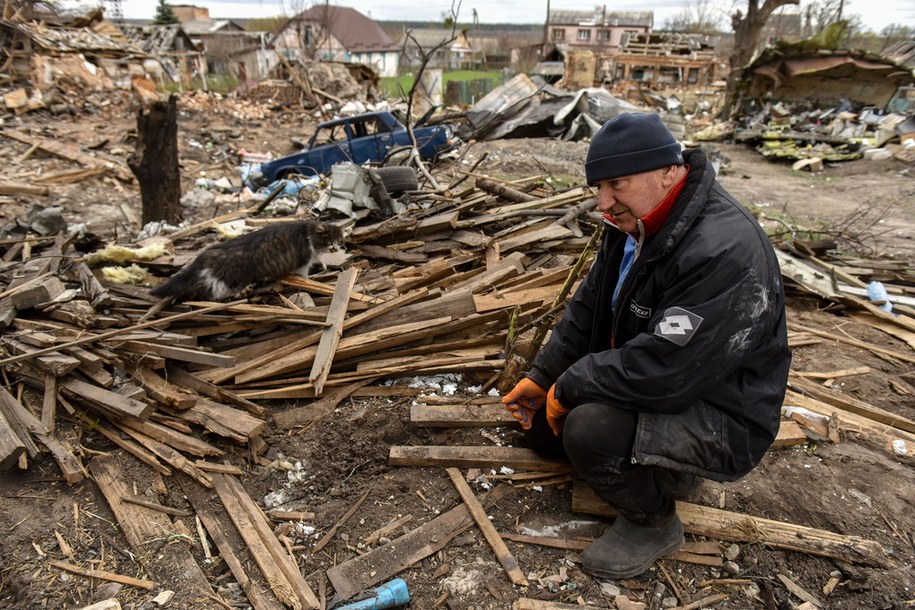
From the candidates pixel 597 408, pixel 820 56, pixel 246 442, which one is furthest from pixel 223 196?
pixel 820 56

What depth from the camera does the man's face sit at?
Answer: 230 cm

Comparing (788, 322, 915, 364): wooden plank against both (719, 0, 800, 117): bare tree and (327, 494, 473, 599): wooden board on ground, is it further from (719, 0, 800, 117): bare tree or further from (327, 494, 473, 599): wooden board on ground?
(719, 0, 800, 117): bare tree

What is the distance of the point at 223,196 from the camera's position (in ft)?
36.7

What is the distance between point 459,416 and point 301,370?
1281 mm

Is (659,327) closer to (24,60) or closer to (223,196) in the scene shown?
(223,196)

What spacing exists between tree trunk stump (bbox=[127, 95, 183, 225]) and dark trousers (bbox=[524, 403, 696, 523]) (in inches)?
292

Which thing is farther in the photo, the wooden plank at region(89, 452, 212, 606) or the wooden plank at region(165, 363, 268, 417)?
the wooden plank at region(165, 363, 268, 417)

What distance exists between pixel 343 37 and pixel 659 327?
5672 cm

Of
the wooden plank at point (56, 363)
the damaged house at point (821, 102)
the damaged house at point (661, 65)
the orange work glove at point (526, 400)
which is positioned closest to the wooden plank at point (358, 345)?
the wooden plank at point (56, 363)

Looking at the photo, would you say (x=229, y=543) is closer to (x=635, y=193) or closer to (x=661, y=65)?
(x=635, y=193)

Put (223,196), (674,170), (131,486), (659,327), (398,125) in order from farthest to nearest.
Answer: (398,125)
(223,196)
(131,486)
(674,170)
(659,327)

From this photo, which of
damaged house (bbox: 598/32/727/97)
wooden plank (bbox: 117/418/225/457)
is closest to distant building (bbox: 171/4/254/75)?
damaged house (bbox: 598/32/727/97)

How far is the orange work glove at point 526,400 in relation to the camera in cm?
297

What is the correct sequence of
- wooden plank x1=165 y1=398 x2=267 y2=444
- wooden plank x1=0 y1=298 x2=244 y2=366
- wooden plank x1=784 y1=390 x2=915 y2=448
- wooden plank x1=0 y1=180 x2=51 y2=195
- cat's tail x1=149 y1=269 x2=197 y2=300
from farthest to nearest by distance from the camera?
wooden plank x1=0 y1=180 x2=51 y2=195
cat's tail x1=149 y1=269 x2=197 y2=300
wooden plank x1=784 y1=390 x2=915 y2=448
wooden plank x1=165 y1=398 x2=267 y2=444
wooden plank x1=0 y1=298 x2=244 y2=366
